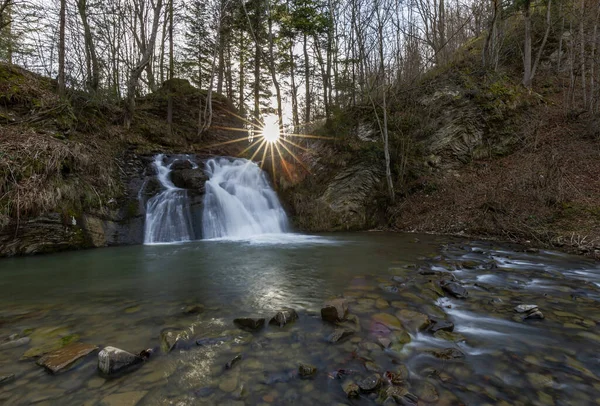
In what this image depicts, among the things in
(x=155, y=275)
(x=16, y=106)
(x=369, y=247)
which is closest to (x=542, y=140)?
(x=369, y=247)

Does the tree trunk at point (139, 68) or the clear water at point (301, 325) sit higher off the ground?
the tree trunk at point (139, 68)

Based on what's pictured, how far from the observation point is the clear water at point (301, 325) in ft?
6.72

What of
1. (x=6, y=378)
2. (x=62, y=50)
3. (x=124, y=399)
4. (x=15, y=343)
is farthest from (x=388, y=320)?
(x=62, y=50)

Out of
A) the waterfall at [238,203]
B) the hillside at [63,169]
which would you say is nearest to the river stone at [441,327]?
the waterfall at [238,203]

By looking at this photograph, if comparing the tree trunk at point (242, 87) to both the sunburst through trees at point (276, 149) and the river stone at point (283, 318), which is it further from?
the river stone at point (283, 318)

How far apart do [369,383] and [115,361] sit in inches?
77.2

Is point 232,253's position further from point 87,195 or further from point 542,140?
point 542,140

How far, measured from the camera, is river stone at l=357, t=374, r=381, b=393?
2042 millimetres

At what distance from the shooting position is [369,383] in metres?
2.08

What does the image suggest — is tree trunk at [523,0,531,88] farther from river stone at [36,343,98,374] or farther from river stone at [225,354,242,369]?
river stone at [36,343,98,374]

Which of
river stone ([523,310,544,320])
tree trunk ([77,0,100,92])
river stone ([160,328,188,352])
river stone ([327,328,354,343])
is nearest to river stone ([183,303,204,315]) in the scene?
river stone ([160,328,188,352])

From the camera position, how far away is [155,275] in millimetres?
5145

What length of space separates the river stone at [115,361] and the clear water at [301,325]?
3.0 inches

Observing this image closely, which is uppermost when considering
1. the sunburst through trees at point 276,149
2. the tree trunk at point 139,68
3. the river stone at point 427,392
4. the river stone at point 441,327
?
the tree trunk at point 139,68
